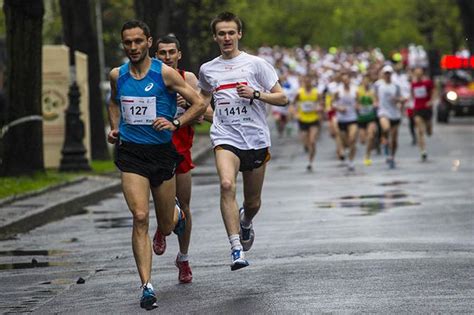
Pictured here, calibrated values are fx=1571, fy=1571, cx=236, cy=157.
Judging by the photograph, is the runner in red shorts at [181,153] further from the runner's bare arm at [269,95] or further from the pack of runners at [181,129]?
the runner's bare arm at [269,95]

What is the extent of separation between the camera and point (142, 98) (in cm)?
1084

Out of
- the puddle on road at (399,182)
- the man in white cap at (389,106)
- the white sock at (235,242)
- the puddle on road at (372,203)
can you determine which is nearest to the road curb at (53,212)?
the puddle on road at (372,203)

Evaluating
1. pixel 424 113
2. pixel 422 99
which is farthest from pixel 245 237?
pixel 422 99

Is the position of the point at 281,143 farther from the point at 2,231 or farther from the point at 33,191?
the point at 2,231

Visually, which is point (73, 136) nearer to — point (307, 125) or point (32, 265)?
point (307, 125)

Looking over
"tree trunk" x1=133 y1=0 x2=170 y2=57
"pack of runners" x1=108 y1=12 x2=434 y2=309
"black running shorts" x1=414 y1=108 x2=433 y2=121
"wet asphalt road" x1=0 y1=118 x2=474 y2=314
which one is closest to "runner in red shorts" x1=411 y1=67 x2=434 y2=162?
"black running shorts" x1=414 y1=108 x2=433 y2=121

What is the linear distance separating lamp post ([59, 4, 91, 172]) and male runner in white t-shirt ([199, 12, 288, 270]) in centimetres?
1513

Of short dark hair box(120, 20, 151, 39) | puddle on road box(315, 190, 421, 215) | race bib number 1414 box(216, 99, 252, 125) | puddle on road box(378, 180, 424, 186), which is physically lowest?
puddle on road box(378, 180, 424, 186)

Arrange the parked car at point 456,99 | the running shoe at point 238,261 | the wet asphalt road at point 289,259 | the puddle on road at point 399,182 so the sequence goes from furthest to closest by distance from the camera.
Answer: the parked car at point 456,99, the puddle on road at point 399,182, the running shoe at point 238,261, the wet asphalt road at point 289,259

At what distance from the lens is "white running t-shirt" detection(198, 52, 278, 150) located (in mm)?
12266

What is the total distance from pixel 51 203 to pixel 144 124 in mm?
9298

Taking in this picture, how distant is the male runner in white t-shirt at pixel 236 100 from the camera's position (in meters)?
12.2

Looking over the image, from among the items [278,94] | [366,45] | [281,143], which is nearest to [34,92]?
[278,94]

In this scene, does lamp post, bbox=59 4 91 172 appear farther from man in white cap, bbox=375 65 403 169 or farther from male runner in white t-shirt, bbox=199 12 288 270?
male runner in white t-shirt, bbox=199 12 288 270
